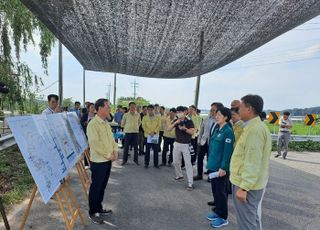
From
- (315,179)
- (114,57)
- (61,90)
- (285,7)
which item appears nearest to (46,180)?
(285,7)

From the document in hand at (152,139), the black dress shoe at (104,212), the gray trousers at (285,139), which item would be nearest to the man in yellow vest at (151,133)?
the document in hand at (152,139)

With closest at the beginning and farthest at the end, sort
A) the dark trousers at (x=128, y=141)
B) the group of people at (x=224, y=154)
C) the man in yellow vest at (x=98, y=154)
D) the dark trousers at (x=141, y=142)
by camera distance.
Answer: the group of people at (x=224, y=154)
the man in yellow vest at (x=98, y=154)
the dark trousers at (x=128, y=141)
the dark trousers at (x=141, y=142)

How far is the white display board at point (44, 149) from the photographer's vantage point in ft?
9.20

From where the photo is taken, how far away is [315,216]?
478cm

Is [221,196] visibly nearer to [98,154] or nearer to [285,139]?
[98,154]

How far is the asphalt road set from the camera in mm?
4090

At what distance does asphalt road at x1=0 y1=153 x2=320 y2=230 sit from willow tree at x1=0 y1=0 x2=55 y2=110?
8.91 ft

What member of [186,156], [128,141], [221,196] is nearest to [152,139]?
[128,141]

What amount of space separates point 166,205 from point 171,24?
11.0 ft

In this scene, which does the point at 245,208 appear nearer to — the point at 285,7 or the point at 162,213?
the point at 162,213

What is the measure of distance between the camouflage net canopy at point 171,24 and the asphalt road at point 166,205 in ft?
10.7

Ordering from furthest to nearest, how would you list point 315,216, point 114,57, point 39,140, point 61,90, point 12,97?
point 61,90 < point 114,57 < point 12,97 < point 315,216 < point 39,140

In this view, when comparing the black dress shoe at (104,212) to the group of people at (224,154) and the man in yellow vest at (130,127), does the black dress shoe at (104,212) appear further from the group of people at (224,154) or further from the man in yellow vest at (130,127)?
the man in yellow vest at (130,127)

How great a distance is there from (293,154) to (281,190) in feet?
19.4
